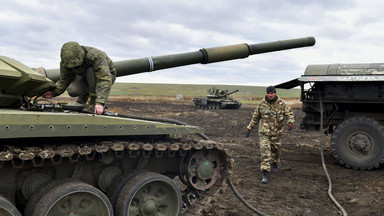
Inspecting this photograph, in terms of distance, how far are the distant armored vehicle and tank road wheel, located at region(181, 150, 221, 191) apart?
14.7 feet

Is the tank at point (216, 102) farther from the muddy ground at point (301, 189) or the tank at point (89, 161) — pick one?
the tank at point (89, 161)

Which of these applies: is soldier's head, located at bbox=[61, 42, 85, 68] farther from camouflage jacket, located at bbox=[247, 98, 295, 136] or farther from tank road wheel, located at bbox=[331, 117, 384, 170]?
tank road wheel, located at bbox=[331, 117, 384, 170]

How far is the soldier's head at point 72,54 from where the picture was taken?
4.89m

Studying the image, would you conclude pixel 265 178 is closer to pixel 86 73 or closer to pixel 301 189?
pixel 301 189

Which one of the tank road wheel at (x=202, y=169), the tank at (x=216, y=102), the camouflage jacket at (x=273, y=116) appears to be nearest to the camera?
the tank road wheel at (x=202, y=169)

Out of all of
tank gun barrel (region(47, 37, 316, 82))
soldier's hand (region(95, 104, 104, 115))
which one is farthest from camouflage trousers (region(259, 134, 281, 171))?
soldier's hand (region(95, 104, 104, 115))

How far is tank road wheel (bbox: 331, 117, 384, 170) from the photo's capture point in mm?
A: 8406

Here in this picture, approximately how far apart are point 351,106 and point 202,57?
4.61m

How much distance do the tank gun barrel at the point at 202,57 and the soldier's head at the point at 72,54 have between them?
2.98 feet

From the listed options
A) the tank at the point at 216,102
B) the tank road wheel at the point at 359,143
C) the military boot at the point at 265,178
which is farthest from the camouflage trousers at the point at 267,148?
the tank at the point at 216,102

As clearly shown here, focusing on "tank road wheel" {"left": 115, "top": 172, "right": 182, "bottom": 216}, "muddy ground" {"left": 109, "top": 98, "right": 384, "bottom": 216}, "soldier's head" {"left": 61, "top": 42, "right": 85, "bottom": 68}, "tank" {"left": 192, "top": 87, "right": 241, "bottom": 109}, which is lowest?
"muddy ground" {"left": 109, "top": 98, "right": 384, "bottom": 216}

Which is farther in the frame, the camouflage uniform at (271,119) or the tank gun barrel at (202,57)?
the camouflage uniform at (271,119)

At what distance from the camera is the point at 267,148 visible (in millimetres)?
7555

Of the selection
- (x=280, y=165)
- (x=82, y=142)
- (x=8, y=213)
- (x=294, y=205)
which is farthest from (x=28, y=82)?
(x=280, y=165)
